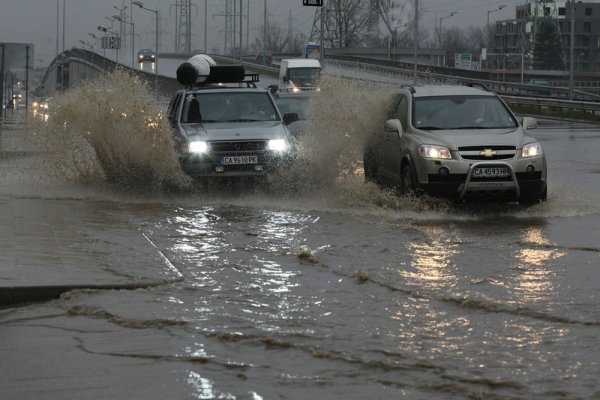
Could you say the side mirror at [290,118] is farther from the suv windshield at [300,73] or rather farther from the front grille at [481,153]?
the suv windshield at [300,73]

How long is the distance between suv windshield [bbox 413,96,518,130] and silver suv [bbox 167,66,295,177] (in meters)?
2.23

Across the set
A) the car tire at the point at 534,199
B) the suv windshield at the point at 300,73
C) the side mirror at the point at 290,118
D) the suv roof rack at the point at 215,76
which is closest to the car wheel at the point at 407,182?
the car tire at the point at 534,199

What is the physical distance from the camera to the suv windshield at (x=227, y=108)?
17.2 m

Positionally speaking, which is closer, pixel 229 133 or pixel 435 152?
pixel 435 152

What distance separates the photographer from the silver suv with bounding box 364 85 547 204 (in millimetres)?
13773

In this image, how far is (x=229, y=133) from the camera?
16234mm

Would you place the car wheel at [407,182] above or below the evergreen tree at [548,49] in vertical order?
below

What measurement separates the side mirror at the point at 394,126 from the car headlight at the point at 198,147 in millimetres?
2618

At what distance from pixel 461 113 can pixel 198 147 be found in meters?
3.75

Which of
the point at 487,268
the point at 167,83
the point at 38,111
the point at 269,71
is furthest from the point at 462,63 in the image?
the point at 487,268

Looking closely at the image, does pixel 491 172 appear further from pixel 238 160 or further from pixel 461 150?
pixel 238 160

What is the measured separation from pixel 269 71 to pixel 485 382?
90.7 metres

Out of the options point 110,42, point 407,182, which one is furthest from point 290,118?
point 110,42

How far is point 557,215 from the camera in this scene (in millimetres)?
14188
